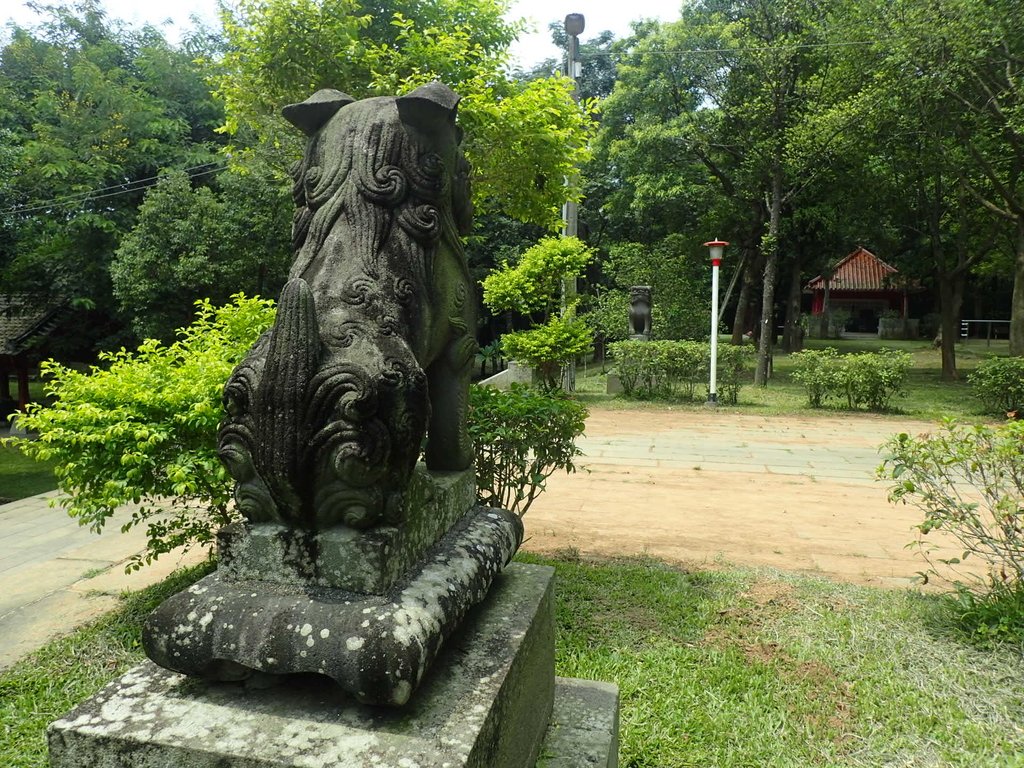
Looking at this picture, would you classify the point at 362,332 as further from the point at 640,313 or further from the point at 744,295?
the point at 744,295

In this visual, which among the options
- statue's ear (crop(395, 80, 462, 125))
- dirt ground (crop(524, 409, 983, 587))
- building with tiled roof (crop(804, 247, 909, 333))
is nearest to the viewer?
statue's ear (crop(395, 80, 462, 125))

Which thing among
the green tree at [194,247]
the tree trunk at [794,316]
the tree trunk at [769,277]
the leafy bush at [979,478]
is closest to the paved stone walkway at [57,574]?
the leafy bush at [979,478]

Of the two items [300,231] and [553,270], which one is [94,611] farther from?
[553,270]

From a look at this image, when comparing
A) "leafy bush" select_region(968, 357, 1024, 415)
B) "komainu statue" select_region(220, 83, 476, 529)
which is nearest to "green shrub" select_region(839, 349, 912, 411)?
"leafy bush" select_region(968, 357, 1024, 415)

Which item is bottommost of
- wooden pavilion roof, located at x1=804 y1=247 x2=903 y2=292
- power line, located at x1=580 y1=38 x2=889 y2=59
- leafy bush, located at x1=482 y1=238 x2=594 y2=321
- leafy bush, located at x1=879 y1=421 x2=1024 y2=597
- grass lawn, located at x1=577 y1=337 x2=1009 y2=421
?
grass lawn, located at x1=577 y1=337 x2=1009 y2=421

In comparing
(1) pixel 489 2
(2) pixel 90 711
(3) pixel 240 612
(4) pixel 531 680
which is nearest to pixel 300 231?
(3) pixel 240 612

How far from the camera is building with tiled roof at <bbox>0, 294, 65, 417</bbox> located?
1286cm

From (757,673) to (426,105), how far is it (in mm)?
2823

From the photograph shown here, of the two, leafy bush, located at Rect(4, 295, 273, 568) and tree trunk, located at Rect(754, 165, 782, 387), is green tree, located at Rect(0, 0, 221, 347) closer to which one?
leafy bush, located at Rect(4, 295, 273, 568)

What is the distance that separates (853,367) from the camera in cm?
1235

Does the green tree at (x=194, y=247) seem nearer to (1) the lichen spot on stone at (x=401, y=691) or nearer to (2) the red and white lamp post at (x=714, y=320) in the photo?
(2) the red and white lamp post at (x=714, y=320)

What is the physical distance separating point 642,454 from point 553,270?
4.61m

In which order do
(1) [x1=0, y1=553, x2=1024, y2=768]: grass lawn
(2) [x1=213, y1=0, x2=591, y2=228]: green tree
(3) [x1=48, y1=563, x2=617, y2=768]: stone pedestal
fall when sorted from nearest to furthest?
(3) [x1=48, y1=563, x2=617, y2=768]: stone pedestal, (1) [x1=0, y1=553, x2=1024, y2=768]: grass lawn, (2) [x1=213, y1=0, x2=591, y2=228]: green tree

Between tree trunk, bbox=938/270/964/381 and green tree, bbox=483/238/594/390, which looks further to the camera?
tree trunk, bbox=938/270/964/381
